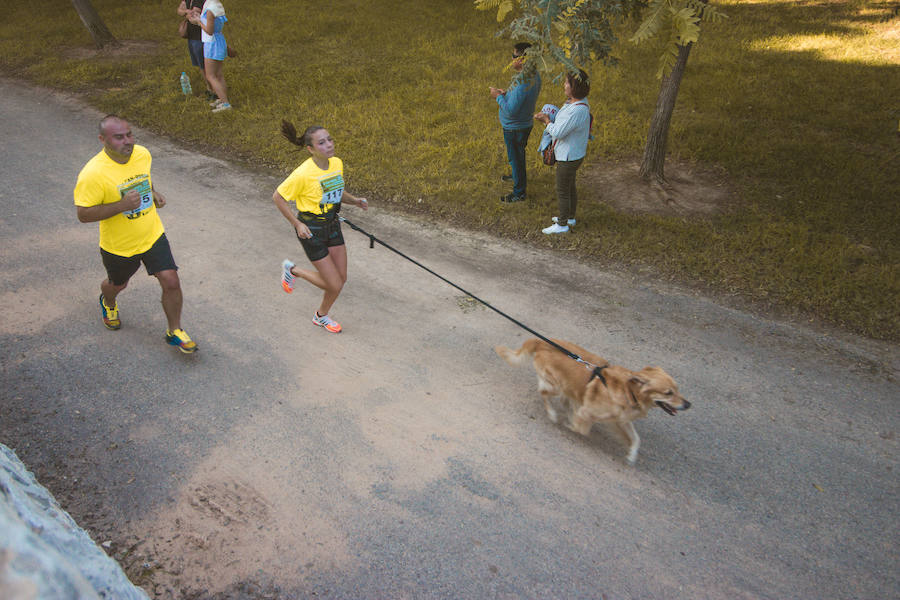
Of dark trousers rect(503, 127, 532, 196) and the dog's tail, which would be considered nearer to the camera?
the dog's tail

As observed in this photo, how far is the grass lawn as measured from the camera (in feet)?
23.3

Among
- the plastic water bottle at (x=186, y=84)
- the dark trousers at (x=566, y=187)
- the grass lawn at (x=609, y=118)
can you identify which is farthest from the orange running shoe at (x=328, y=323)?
the plastic water bottle at (x=186, y=84)

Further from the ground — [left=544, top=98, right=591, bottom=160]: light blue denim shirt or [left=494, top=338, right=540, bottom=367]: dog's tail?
[left=544, top=98, right=591, bottom=160]: light blue denim shirt

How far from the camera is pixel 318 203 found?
5066mm

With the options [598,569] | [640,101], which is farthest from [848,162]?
[598,569]

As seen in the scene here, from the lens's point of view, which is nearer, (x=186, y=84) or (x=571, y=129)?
(x=571, y=129)

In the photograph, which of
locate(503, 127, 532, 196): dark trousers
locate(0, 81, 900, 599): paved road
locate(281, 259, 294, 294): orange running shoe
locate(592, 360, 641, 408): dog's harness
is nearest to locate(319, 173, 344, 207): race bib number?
locate(281, 259, 294, 294): orange running shoe

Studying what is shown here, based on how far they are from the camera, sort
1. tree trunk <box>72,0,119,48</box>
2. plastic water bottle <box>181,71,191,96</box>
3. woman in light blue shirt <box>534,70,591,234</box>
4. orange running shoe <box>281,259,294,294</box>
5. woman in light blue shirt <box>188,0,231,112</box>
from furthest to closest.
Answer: tree trunk <box>72,0,119,48</box>
plastic water bottle <box>181,71,191,96</box>
woman in light blue shirt <box>188,0,231,112</box>
woman in light blue shirt <box>534,70,591,234</box>
orange running shoe <box>281,259,294,294</box>

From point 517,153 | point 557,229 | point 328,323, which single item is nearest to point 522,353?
point 328,323

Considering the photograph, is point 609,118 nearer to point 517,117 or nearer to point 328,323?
point 517,117

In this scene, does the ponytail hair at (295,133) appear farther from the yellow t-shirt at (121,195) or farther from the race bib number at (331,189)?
the yellow t-shirt at (121,195)

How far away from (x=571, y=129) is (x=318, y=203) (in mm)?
3617

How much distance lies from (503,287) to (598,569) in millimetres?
3538

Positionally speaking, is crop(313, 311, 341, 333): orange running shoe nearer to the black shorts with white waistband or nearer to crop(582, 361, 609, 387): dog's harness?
the black shorts with white waistband
